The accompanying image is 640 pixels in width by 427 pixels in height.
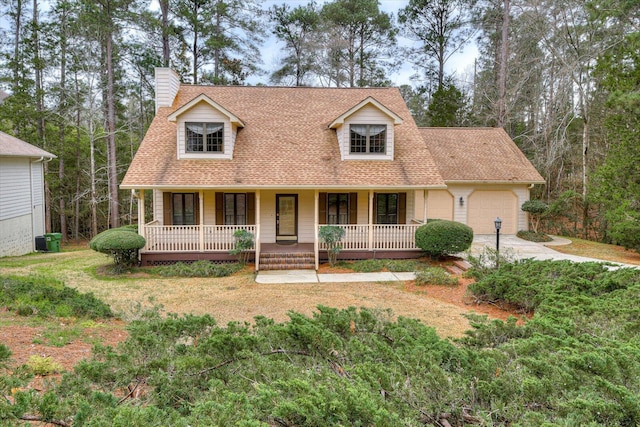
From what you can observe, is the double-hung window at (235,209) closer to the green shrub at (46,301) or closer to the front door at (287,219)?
the front door at (287,219)

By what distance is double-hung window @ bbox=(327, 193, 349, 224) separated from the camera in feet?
50.7

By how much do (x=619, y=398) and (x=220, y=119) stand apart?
539 inches

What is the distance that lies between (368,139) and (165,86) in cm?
865

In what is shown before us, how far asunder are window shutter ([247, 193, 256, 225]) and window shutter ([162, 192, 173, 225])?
2.80m

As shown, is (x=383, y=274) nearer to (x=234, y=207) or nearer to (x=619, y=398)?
(x=234, y=207)

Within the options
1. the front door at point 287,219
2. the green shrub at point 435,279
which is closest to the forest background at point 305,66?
the green shrub at point 435,279

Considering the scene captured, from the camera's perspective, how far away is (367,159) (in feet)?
49.2

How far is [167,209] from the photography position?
47.9ft

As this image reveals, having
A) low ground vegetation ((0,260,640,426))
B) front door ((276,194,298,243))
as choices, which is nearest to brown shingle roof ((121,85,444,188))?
front door ((276,194,298,243))

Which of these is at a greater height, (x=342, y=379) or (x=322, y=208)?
(x=322, y=208)

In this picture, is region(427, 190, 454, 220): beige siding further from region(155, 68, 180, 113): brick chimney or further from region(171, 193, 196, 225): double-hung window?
region(155, 68, 180, 113): brick chimney

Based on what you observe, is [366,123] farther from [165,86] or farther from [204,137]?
[165,86]

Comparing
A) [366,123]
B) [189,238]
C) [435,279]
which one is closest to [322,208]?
[366,123]

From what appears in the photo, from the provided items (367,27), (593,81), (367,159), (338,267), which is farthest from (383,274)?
(367,27)
